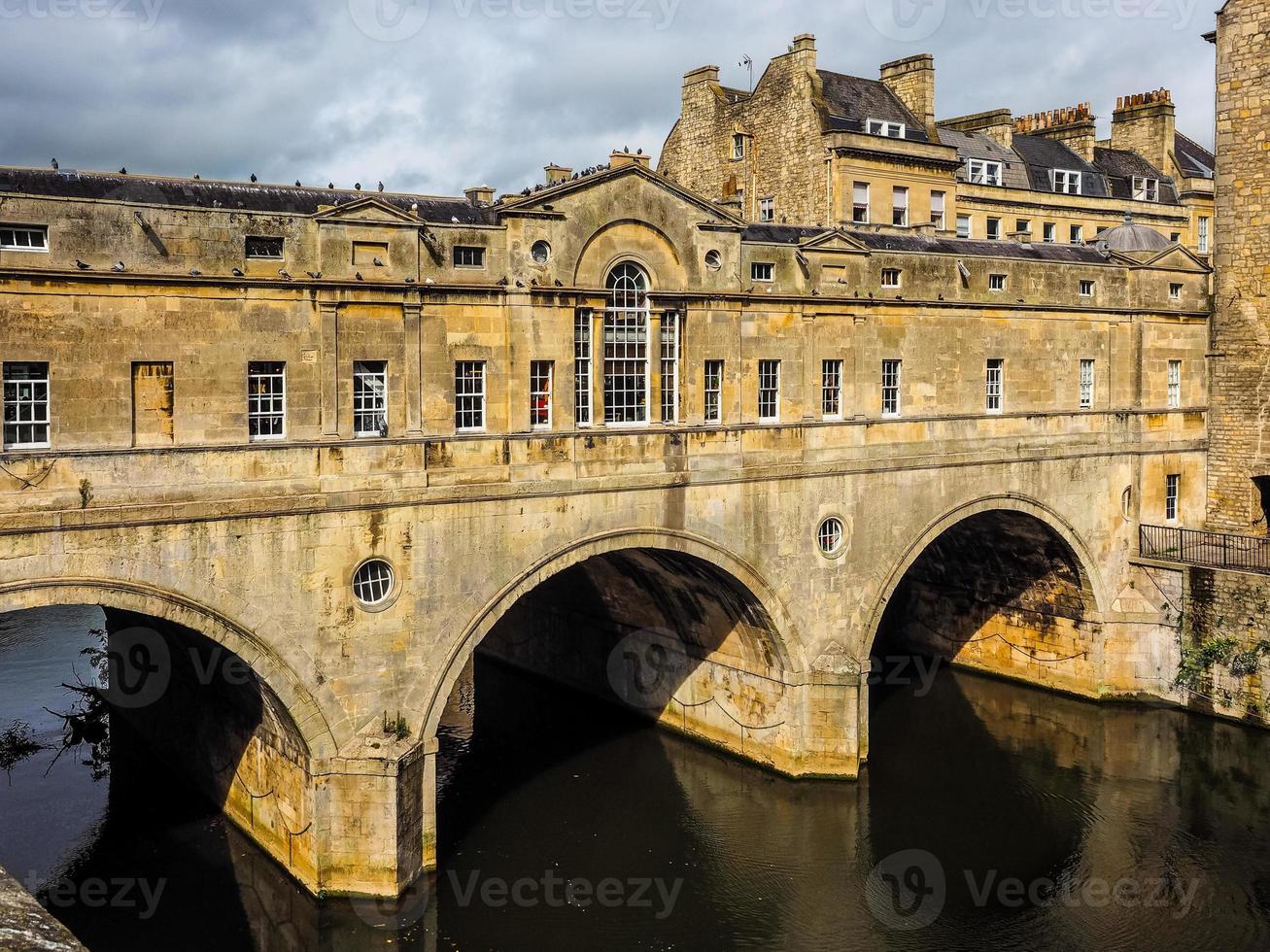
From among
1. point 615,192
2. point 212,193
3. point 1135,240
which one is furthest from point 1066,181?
point 212,193

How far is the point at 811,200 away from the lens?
38.8m

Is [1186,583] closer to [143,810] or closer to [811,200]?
[811,200]

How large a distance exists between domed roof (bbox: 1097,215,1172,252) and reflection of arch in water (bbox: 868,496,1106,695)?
9.33m

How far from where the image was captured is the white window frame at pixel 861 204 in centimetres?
3847

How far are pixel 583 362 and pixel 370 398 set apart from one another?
4.68 meters

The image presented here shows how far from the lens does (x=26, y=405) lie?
18719 mm

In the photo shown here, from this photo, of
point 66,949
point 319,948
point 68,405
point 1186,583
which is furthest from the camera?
point 1186,583

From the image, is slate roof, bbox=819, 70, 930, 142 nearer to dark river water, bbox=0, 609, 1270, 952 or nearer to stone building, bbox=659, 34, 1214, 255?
stone building, bbox=659, 34, 1214, 255

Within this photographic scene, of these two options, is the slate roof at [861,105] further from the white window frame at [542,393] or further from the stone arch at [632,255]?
the white window frame at [542,393]

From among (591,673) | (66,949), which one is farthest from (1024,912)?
(66,949)

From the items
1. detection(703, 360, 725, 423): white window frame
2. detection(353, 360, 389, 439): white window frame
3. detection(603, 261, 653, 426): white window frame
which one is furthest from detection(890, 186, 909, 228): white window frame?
detection(353, 360, 389, 439): white window frame

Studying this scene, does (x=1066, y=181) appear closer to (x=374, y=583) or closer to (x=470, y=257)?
(x=470, y=257)

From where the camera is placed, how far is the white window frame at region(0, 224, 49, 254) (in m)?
18.3

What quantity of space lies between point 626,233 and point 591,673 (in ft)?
47.1
